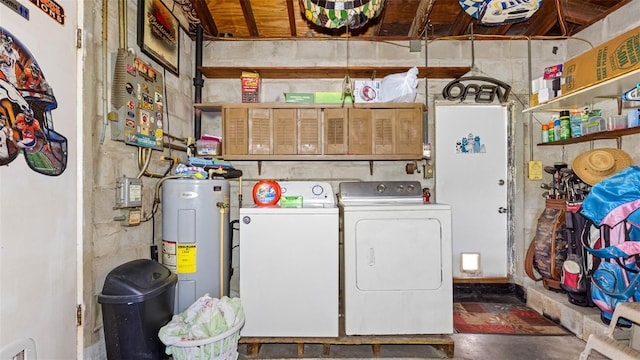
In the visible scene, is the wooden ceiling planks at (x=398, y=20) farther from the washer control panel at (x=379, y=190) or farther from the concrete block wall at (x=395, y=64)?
the washer control panel at (x=379, y=190)

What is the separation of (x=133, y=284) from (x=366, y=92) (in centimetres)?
236

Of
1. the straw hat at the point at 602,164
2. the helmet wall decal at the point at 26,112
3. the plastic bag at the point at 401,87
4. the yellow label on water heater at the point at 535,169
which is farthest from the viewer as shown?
the yellow label on water heater at the point at 535,169

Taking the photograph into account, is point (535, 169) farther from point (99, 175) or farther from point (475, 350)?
point (99, 175)

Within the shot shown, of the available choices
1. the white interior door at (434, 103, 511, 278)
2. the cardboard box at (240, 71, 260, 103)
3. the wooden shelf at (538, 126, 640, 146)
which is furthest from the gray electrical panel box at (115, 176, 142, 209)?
the wooden shelf at (538, 126, 640, 146)

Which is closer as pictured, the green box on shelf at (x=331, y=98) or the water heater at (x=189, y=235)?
the water heater at (x=189, y=235)

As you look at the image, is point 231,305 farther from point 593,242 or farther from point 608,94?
point 608,94

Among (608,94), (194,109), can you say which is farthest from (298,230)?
(608,94)

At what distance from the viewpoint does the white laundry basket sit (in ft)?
5.72

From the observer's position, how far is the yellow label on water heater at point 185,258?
225 centimetres

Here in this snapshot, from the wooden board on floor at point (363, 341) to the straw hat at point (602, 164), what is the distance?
5.66ft

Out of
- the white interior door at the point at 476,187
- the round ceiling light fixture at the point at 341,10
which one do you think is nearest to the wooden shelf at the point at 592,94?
the white interior door at the point at 476,187

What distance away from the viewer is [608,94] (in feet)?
8.48

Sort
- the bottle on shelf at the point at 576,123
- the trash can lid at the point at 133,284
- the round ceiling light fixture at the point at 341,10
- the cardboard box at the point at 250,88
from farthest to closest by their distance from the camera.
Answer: the cardboard box at the point at 250,88 → the bottle on shelf at the point at 576,123 → the round ceiling light fixture at the point at 341,10 → the trash can lid at the point at 133,284

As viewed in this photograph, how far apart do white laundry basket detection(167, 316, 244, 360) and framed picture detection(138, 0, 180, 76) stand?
2022mm
